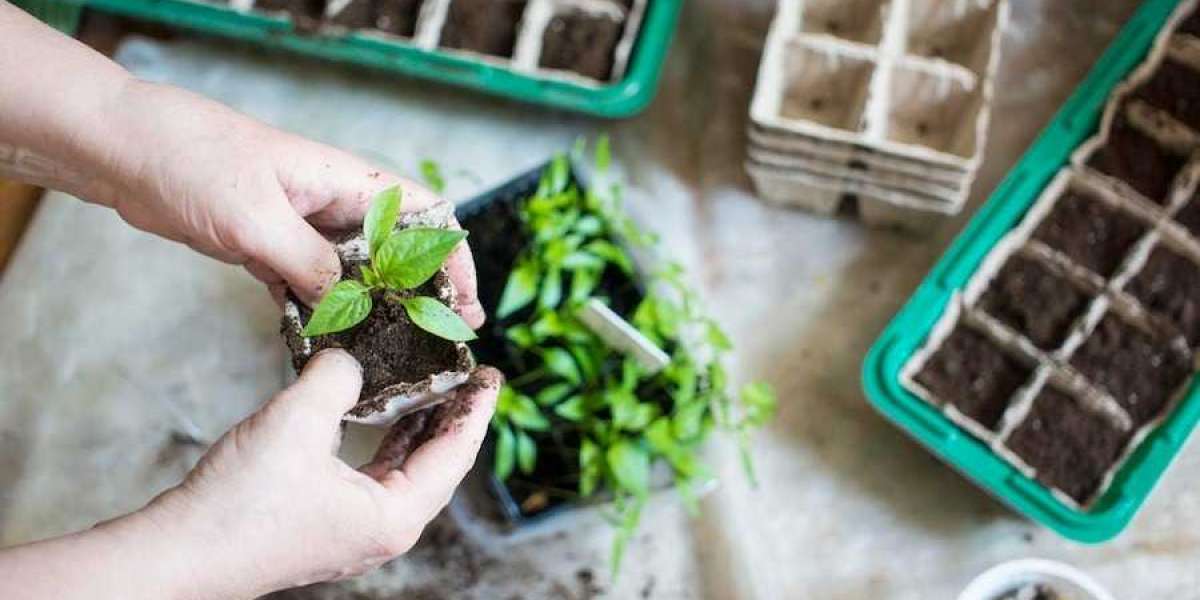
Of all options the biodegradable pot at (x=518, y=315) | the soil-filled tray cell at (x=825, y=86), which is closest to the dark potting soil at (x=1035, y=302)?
the soil-filled tray cell at (x=825, y=86)

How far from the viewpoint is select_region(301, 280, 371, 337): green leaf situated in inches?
32.6

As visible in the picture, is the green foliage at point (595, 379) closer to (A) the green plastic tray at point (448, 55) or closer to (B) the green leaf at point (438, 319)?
(A) the green plastic tray at point (448, 55)

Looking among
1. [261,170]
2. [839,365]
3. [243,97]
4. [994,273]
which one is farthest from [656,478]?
[243,97]

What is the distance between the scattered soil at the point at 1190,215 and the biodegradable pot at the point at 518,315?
0.61m

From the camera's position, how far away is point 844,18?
58.2 inches

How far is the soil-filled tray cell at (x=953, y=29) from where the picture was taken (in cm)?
138

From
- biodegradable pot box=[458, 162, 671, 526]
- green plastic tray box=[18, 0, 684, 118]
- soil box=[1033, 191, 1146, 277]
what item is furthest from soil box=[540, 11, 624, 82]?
soil box=[1033, 191, 1146, 277]

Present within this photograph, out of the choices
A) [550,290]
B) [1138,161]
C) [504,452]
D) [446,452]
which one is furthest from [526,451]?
[1138,161]

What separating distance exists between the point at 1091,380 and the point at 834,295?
300mm

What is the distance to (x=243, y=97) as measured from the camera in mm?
1508

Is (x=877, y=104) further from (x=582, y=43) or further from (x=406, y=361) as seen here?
(x=406, y=361)

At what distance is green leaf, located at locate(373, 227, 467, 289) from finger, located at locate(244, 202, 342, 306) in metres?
0.07

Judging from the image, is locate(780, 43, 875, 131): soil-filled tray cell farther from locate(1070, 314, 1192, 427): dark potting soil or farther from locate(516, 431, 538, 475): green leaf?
locate(516, 431, 538, 475): green leaf

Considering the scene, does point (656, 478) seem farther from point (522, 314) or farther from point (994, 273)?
point (994, 273)
